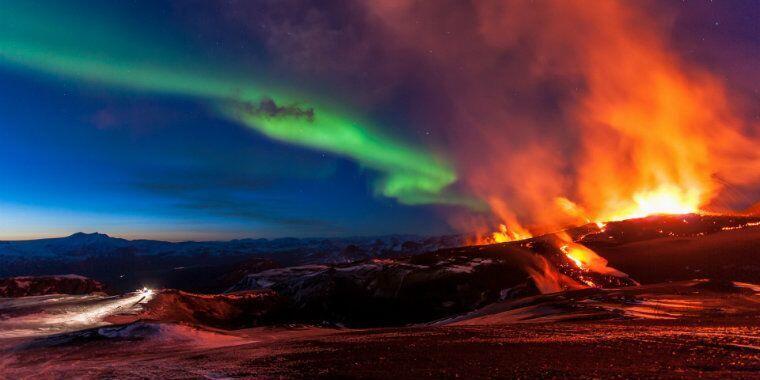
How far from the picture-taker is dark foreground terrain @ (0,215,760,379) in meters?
15.2

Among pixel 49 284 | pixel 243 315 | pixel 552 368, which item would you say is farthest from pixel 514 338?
pixel 49 284

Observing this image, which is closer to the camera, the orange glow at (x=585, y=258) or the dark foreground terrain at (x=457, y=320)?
the dark foreground terrain at (x=457, y=320)

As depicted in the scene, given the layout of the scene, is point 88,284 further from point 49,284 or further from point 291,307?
point 291,307

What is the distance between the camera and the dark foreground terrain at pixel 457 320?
49.9 feet

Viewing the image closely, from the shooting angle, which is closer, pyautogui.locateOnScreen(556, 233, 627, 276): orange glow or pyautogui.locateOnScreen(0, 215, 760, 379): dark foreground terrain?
pyautogui.locateOnScreen(0, 215, 760, 379): dark foreground terrain

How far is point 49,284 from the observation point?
8838 centimetres

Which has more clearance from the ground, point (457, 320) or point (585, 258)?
point (585, 258)

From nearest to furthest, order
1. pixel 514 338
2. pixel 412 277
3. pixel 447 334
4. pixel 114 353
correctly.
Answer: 1. pixel 514 338
2. pixel 447 334
3. pixel 114 353
4. pixel 412 277

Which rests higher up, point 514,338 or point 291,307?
point 514,338

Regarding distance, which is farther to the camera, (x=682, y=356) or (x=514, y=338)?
(x=514, y=338)

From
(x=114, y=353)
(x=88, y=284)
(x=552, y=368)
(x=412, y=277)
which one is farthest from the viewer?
(x=88, y=284)

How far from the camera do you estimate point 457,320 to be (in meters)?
51.5

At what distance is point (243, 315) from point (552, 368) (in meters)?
73.0

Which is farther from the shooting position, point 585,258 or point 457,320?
point 585,258
